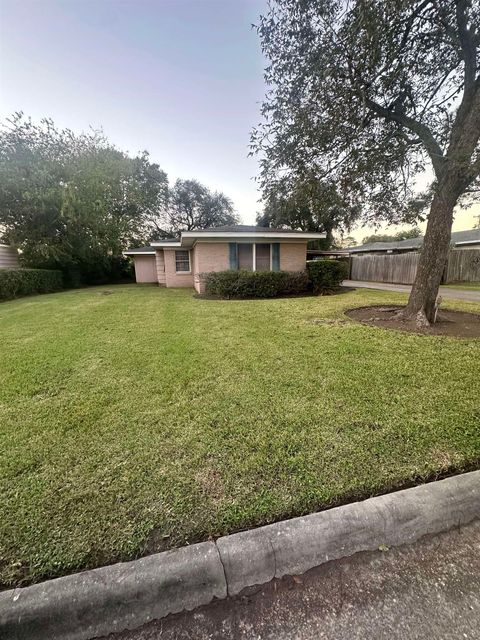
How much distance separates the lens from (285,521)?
5.02ft

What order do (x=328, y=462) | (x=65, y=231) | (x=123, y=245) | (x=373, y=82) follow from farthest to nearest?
(x=123, y=245) < (x=65, y=231) < (x=373, y=82) < (x=328, y=462)

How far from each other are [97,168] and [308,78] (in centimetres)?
1556

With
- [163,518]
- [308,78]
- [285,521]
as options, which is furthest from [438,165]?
[163,518]

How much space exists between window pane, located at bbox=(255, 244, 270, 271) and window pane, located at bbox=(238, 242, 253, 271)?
28cm

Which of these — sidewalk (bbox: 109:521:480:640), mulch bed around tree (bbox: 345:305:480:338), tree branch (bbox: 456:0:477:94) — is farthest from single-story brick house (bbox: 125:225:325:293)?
sidewalk (bbox: 109:521:480:640)

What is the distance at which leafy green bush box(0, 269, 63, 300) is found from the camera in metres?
12.4

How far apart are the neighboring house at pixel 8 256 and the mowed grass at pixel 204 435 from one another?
14.2 m

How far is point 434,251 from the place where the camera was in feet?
18.2

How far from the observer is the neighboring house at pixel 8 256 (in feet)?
49.2

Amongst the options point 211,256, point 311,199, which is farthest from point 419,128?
point 211,256

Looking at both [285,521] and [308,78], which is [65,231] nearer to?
[308,78]

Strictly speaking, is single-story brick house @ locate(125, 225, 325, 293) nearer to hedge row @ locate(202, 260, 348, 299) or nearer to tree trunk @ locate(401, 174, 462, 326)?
hedge row @ locate(202, 260, 348, 299)

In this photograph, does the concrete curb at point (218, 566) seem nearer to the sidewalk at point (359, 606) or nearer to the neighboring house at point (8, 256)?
the sidewalk at point (359, 606)

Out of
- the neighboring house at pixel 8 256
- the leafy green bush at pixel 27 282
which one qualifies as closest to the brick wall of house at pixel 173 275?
the leafy green bush at pixel 27 282
